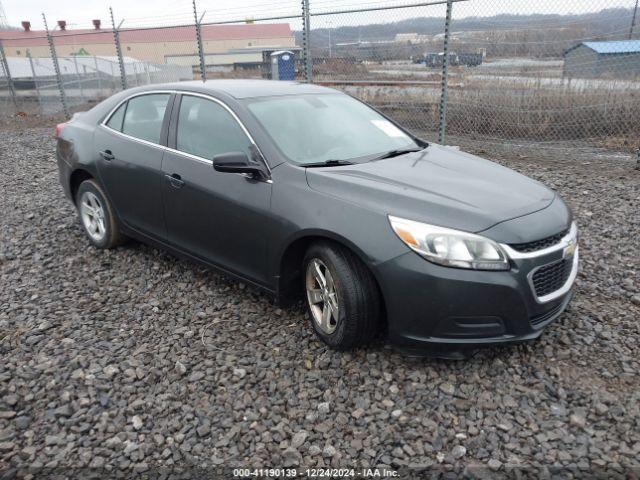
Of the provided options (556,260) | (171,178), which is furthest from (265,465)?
(171,178)

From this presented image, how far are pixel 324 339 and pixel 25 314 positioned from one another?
2.27 meters

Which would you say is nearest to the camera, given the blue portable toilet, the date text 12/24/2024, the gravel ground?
the date text 12/24/2024

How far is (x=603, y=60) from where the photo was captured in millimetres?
7707

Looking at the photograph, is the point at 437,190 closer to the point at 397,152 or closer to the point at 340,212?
the point at 340,212

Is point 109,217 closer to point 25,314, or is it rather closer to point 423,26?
point 25,314

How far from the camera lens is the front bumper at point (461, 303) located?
2607 mm

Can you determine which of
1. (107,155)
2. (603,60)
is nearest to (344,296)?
(107,155)

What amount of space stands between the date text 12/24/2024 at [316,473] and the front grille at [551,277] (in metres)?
1.23

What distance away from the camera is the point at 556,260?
282cm

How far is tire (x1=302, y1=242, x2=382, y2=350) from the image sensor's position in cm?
286

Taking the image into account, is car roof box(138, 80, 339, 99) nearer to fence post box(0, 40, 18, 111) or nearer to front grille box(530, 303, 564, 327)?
front grille box(530, 303, 564, 327)

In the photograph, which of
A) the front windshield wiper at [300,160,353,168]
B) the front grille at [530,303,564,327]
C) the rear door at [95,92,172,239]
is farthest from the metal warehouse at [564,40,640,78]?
the rear door at [95,92,172,239]

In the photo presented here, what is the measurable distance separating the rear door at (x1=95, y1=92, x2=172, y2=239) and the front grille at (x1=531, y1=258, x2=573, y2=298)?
8.87ft

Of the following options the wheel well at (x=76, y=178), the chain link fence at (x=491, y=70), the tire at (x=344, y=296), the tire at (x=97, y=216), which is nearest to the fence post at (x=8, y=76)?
the chain link fence at (x=491, y=70)
